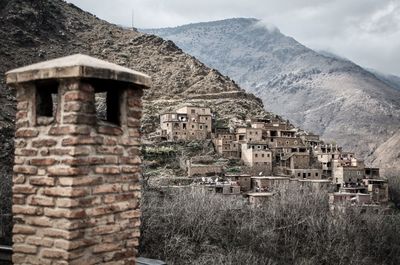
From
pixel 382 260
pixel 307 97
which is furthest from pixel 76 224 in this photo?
pixel 307 97

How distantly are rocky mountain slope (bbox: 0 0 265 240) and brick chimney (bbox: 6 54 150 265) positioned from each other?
4807cm

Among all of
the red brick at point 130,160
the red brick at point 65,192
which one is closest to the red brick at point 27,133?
the red brick at point 65,192

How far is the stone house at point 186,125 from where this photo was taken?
53375 millimetres

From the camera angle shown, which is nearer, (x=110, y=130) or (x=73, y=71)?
(x=73, y=71)

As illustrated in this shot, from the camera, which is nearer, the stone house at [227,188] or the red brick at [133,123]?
the red brick at [133,123]

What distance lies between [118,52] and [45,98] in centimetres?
8014

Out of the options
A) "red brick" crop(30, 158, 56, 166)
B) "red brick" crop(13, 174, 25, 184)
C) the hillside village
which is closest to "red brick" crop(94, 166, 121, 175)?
"red brick" crop(30, 158, 56, 166)

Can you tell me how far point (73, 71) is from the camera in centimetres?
364

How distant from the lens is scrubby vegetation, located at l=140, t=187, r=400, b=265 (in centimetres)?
2084

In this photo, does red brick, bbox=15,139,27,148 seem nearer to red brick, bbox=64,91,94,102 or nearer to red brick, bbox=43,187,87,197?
A: red brick, bbox=43,187,87,197

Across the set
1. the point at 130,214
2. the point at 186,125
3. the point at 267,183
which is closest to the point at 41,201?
the point at 130,214

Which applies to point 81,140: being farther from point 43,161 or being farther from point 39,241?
point 39,241

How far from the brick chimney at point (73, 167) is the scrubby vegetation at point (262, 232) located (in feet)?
49.8

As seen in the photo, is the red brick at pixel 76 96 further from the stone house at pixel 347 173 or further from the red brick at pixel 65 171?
the stone house at pixel 347 173
